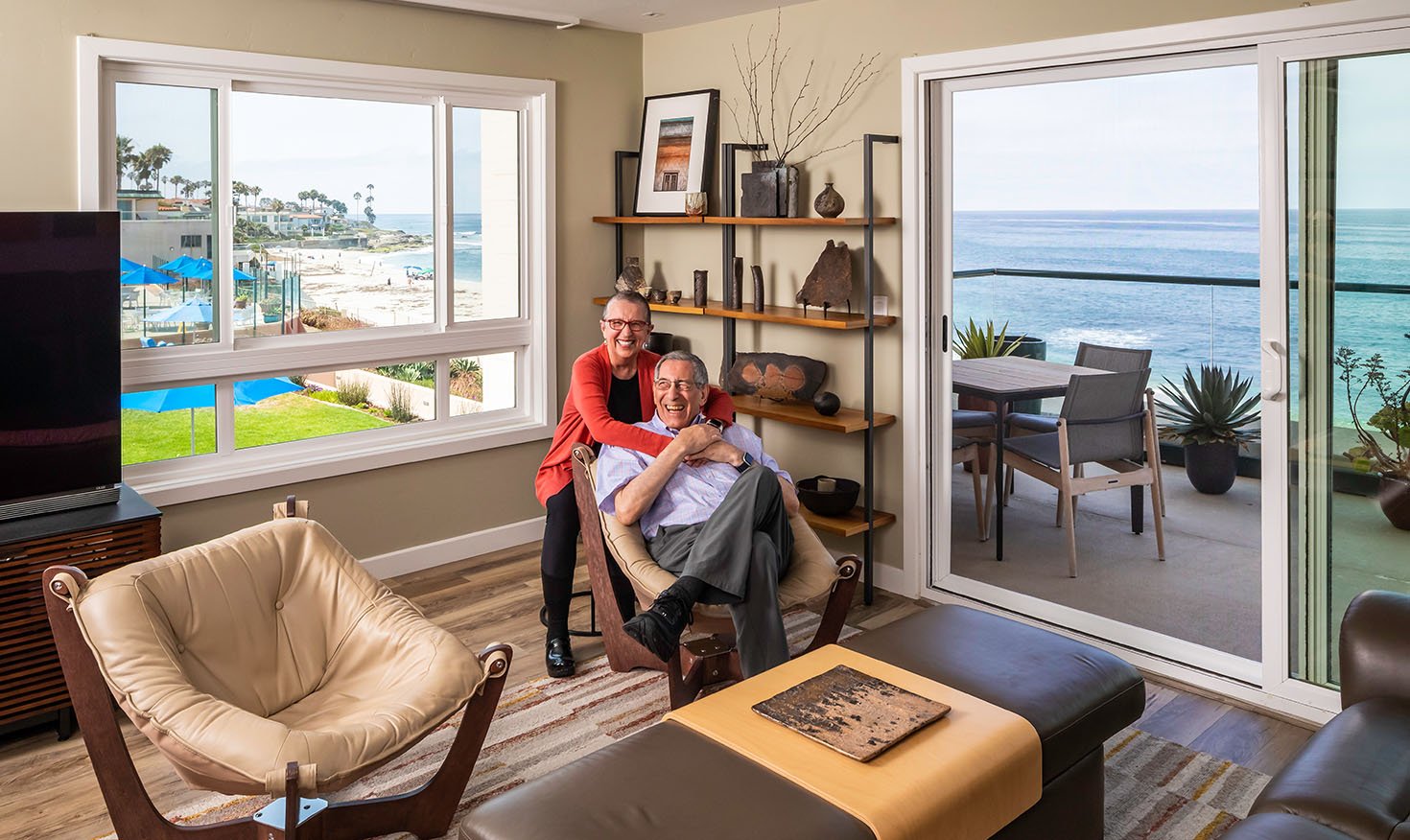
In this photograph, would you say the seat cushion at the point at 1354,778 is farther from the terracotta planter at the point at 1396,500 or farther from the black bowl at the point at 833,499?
the black bowl at the point at 833,499

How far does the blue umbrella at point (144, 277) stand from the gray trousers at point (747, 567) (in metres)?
2.25

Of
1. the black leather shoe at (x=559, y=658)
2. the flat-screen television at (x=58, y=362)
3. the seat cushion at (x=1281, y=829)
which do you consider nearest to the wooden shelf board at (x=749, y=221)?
the black leather shoe at (x=559, y=658)

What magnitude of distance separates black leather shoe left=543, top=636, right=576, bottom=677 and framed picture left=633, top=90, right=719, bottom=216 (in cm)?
218

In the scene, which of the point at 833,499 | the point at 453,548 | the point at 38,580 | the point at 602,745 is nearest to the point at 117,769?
the point at 38,580

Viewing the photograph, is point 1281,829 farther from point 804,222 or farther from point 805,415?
point 804,222

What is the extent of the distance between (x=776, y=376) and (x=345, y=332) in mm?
1834

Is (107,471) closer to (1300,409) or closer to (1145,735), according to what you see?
(1145,735)

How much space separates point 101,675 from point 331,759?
58cm

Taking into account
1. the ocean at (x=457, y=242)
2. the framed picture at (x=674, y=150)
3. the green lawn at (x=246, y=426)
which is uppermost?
the framed picture at (x=674, y=150)

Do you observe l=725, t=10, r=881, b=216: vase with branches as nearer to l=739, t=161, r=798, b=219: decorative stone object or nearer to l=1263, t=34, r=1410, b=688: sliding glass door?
l=739, t=161, r=798, b=219: decorative stone object

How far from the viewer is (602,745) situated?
3.16m

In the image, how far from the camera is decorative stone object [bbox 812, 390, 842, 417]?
433cm

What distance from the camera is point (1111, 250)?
368 centimetres

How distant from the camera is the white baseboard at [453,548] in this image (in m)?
4.60
